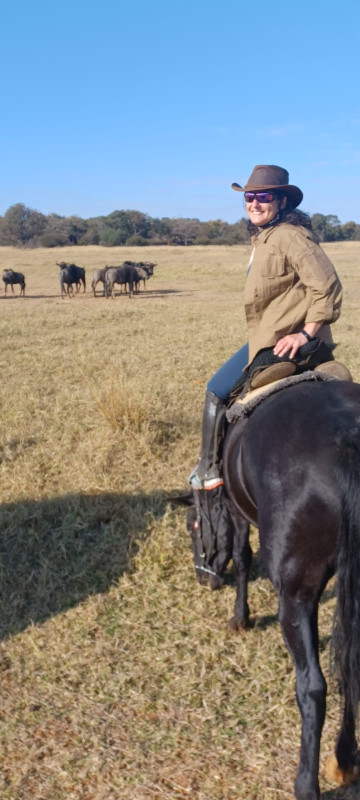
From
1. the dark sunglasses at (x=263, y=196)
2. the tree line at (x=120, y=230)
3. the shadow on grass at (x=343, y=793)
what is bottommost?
the shadow on grass at (x=343, y=793)

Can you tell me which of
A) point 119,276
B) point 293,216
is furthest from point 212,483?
point 119,276

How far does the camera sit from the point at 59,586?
440cm

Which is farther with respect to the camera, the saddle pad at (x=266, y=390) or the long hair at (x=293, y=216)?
the long hair at (x=293, y=216)

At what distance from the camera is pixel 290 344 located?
3.19m

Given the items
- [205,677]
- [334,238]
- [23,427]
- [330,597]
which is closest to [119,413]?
[23,427]

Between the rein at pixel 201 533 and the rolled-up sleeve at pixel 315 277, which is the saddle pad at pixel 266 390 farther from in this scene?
the rein at pixel 201 533

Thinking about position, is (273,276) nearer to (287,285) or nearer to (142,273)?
(287,285)

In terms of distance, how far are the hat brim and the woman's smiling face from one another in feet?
0.13

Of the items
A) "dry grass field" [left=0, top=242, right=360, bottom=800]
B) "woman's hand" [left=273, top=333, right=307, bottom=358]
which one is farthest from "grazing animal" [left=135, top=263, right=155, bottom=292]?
"woman's hand" [left=273, top=333, right=307, bottom=358]

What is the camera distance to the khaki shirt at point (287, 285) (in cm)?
312

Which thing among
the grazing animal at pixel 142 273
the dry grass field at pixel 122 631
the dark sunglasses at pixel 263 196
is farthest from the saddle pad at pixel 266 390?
the grazing animal at pixel 142 273

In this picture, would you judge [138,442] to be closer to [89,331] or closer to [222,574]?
[222,574]

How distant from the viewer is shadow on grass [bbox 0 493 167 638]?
13.9 feet

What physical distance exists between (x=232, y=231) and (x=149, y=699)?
72.5m
